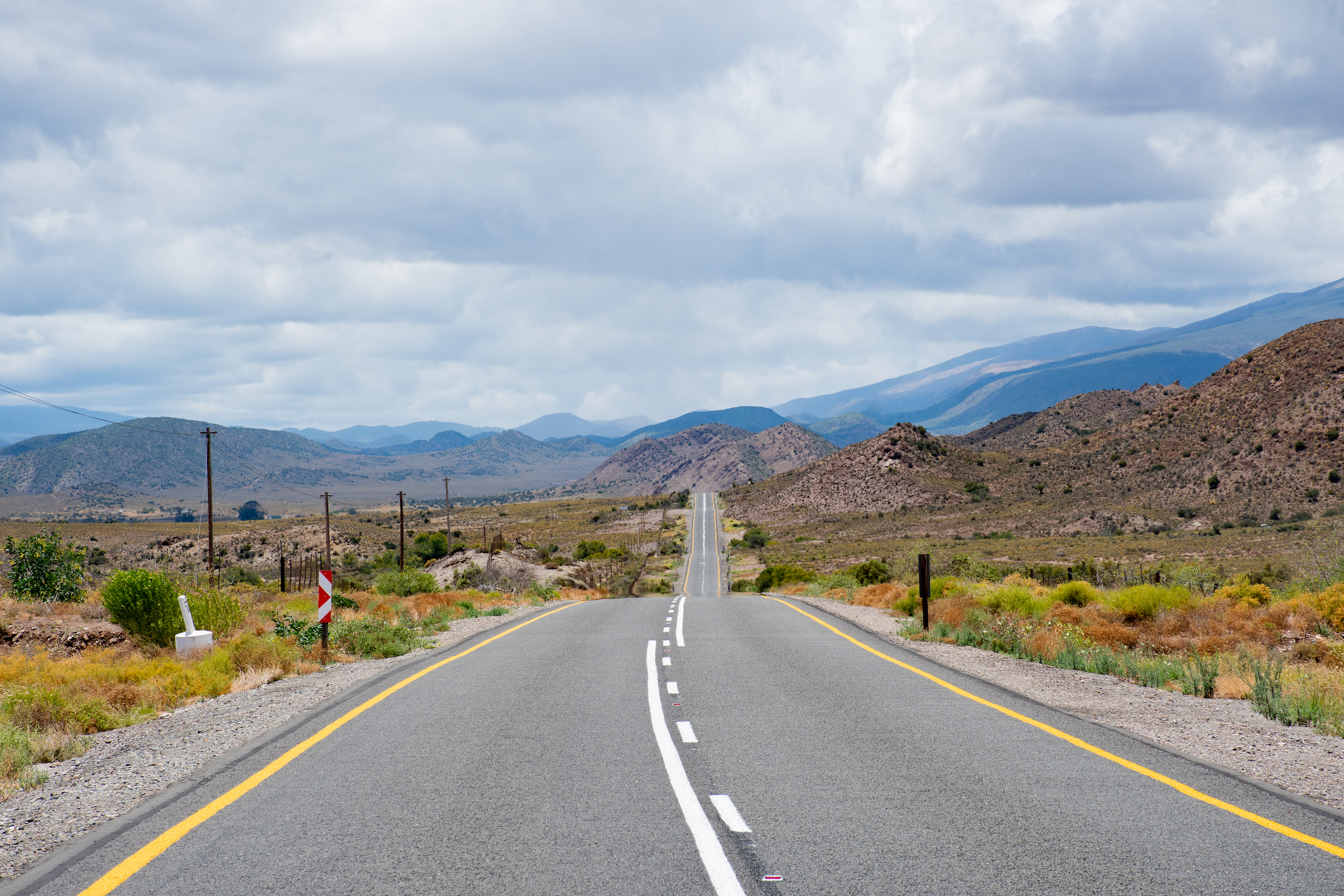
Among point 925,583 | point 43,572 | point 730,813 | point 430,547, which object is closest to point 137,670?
point 730,813

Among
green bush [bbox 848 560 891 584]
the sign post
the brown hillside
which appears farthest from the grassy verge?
the brown hillside

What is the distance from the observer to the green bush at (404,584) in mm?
34031

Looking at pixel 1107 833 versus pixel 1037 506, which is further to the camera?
pixel 1037 506

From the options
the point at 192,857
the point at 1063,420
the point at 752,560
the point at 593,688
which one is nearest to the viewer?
the point at 192,857

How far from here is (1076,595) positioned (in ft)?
70.5

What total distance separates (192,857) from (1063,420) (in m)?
181

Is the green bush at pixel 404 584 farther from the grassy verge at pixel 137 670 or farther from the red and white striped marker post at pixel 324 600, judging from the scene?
the red and white striped marker post at pixel 324 600

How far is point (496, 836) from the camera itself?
17.0 feet

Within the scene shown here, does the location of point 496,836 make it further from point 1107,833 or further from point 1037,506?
point 1037,506

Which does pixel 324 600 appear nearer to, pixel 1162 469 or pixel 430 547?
pixel 430 547

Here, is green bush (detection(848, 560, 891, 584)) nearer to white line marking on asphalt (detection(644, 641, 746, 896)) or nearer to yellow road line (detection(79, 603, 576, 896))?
white line marking on asphalt (detection(644, 641, 746, 896))

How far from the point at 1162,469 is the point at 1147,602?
73143mm

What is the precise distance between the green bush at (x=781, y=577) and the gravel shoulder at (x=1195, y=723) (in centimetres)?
3379

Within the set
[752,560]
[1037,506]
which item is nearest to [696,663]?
[752,560]
